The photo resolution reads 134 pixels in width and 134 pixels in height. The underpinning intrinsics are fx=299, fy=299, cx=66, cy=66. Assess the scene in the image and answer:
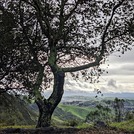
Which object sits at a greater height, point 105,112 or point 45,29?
point 45,29

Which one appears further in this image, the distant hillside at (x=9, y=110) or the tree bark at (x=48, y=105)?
the distant hillside at (x=9, y=110)

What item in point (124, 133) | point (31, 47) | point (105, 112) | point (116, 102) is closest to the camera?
point (124, 133)

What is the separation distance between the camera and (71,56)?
90.9 feet

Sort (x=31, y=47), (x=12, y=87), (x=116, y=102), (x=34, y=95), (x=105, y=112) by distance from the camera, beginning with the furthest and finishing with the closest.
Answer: (x=105, y=112) → (x=116, y=102) → (x=12, y=87) → (x=31, y=47) → (x=34, y=95)

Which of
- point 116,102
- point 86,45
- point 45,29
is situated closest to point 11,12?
point 45,29

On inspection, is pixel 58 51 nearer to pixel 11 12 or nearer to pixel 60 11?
pixel 60 11

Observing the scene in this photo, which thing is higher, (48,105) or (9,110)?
(48,105)

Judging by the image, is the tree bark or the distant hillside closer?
the tree bark

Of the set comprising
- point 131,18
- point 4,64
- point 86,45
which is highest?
point 131,18

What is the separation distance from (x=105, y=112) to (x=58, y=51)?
15437 centimetres

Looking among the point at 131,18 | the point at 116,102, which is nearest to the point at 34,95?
the point at 131,18

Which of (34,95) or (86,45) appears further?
(86,45)

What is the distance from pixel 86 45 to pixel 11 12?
24.1ft

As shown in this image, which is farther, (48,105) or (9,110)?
(9,110)
